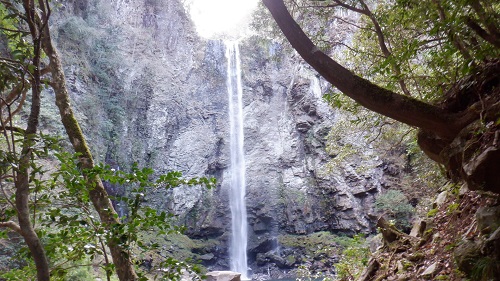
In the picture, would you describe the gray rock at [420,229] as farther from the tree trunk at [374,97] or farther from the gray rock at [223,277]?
the gray rock at [223,277]

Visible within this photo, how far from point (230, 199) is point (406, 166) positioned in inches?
355

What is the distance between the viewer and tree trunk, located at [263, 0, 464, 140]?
8.93 ft

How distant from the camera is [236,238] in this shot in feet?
56.4

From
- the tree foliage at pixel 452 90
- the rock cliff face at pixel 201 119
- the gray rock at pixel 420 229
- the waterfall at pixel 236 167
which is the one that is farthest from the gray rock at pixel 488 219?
the waterfall at pixel 236 167

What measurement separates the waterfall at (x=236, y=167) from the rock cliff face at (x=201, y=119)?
364 mm

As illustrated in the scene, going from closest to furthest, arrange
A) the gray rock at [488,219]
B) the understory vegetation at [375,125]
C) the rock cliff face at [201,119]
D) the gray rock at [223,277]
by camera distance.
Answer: the understory vegetation at [375,125], the gray rock at [488,219], the gray rock at [223,277], the rock cliff face at [201,119]

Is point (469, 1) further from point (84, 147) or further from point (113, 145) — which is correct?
point (113, 145)

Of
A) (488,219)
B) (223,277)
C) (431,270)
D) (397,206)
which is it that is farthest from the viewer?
(397,206)

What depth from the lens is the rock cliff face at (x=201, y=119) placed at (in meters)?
16.6

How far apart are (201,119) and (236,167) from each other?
3.61 metres

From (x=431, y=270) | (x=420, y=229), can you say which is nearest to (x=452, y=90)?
(x=431, y=270)

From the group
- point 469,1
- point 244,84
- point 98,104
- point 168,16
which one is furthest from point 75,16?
point 469,1

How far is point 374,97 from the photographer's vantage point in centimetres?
272

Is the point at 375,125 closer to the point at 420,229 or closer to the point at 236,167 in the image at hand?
the point at 420,229
